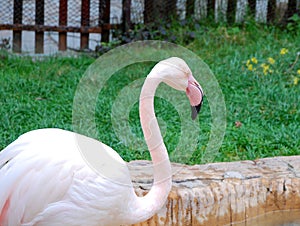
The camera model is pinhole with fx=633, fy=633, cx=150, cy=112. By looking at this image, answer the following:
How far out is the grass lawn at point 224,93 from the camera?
13.5ft

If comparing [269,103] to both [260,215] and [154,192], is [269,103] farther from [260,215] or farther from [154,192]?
[154,192]

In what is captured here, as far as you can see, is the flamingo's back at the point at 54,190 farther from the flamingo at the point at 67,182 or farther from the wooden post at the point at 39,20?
the wooden post at the point at 39,20

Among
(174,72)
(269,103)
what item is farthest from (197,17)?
(174,72)

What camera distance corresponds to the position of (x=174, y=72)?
2.47 metres

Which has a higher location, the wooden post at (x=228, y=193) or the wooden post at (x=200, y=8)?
the wooden post at (x=200, y=8)

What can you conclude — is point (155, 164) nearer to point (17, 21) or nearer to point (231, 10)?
point (17, 21)

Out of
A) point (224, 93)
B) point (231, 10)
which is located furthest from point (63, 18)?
point (224, 93)

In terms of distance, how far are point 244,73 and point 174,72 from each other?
312 cm

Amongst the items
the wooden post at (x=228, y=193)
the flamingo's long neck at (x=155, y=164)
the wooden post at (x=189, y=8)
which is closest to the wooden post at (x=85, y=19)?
the wooden post at (x=189, y=8)

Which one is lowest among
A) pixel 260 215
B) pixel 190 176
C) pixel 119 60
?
pixel 260 215

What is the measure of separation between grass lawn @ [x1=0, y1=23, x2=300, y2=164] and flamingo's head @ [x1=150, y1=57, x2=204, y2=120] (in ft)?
4.01

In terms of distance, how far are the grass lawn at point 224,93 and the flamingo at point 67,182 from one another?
4.06 feet

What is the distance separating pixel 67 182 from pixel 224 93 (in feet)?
9.46

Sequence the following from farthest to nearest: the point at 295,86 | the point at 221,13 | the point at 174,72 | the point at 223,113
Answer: the point at 221,13
the point at 295,86
the point at 223,113
the point at 174,72
